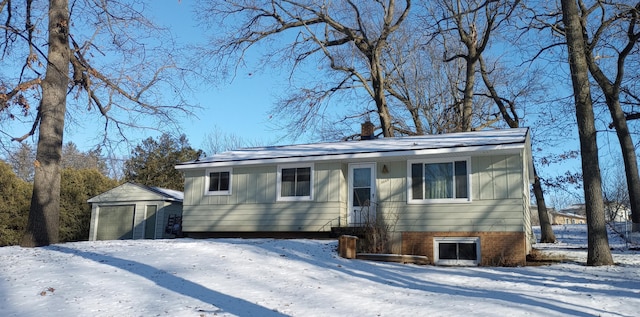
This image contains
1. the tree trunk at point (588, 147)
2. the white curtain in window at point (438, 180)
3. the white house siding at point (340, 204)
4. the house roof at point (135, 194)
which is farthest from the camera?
the house roof at point (135, 194)

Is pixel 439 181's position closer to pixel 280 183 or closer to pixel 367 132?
pixel 280 183

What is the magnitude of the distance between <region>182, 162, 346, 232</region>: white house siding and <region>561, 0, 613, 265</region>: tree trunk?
635cm

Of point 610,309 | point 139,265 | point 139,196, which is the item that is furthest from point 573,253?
point 139,196

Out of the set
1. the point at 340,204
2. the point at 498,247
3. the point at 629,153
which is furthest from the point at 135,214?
the point at 629,153

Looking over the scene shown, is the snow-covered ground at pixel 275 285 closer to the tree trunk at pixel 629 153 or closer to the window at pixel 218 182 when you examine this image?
the window at pixel 218 182

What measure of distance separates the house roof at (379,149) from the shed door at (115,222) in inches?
256

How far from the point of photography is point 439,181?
13664 mm

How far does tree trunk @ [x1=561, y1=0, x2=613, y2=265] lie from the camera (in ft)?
38.3

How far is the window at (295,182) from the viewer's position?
1527cm

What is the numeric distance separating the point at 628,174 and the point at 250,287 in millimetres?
16412

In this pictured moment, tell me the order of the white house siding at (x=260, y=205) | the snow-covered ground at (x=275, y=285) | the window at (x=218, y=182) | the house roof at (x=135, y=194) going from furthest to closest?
the house roof at (x=135, y=194) → the window at (x=218, y=182) → the white house siding at (x=260, y=205) → the snow-covered ground at (x=275, y=285)

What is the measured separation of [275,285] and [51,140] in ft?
23.3

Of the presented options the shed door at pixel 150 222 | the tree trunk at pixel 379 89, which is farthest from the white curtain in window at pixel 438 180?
the shed door at pixel 150 222

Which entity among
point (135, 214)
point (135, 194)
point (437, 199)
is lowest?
point (135, 214)
